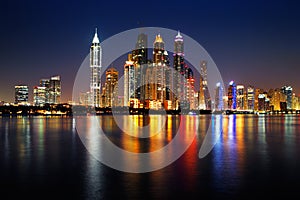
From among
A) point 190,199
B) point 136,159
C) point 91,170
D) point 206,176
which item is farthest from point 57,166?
point 190,199

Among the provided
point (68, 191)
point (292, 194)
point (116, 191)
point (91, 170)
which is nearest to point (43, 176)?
point (91, 170)

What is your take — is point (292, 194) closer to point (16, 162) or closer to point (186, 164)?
point (186, 164)

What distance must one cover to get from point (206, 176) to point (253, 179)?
6.06 feet

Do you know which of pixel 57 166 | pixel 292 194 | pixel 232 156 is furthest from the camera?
pixel 232 156

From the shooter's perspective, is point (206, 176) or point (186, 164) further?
point (186, 164)

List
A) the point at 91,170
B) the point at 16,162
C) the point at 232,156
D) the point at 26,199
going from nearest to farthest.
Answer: the point at 26,199 → the point at 91,170 → the point at 16,162 → the point at 232,156

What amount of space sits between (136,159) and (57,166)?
13.5ft

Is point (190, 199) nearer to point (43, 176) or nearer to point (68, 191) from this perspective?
point (68, 191)

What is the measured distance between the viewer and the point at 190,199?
34.5 feet

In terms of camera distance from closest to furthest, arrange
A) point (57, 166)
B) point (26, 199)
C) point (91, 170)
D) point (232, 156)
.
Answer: point (26, 199) → point (91, 170) → point (57, 166) → point (232, 156)

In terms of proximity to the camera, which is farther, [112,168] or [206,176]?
[112,168]

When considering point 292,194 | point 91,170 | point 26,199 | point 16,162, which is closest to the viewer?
point 26,199

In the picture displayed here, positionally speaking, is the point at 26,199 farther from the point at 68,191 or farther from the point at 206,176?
the point at 206,176

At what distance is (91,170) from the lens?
15.4 meters
